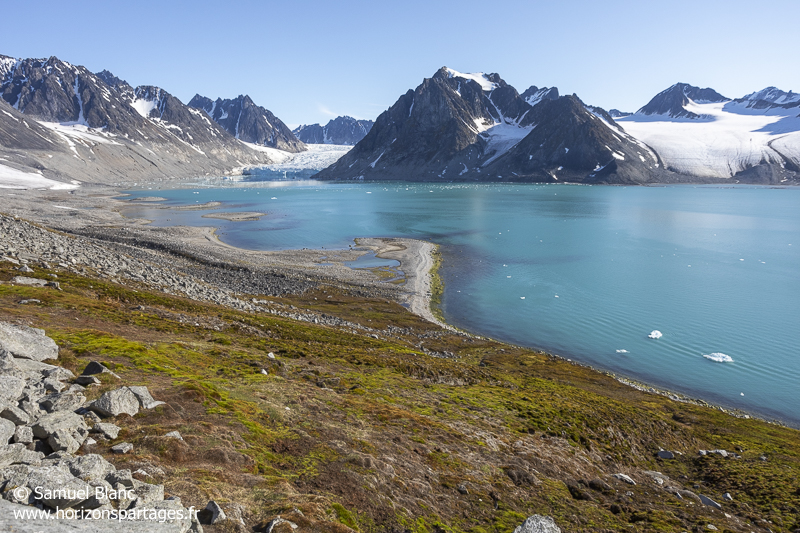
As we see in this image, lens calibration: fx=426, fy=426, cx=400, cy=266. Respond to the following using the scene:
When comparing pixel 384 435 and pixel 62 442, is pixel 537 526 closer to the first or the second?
pixel 384 435

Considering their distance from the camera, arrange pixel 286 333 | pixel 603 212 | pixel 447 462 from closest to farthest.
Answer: pixel 447 462, pixel 286 333, pixel 603 212

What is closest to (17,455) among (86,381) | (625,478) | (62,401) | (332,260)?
(62,401)

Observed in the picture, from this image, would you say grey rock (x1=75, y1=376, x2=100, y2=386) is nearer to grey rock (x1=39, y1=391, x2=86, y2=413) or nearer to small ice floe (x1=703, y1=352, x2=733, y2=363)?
grey rock (x1=39, y1=391, x2=86, y2=413)

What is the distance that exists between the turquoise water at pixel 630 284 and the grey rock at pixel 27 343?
117 ft

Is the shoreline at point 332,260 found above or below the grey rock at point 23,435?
below

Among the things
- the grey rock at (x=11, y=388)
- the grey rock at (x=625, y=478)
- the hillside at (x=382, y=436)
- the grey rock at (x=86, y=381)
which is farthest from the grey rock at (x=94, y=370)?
the grey rock at (x=625, y=478)

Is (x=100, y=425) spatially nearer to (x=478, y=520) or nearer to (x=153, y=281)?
(x=478, y=520)

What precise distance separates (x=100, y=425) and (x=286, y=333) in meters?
19.1

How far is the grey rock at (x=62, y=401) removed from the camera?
9.50 metres

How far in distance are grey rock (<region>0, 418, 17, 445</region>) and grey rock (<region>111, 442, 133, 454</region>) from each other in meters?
1.74

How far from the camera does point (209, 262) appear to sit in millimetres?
58688

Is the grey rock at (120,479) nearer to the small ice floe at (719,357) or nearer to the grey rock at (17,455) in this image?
the grey rock at (17,455)

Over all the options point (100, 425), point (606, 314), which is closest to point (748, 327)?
point (606, 314)

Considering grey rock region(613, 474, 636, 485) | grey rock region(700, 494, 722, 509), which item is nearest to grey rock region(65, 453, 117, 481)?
grey rock region(613, 474, 636, 485)
